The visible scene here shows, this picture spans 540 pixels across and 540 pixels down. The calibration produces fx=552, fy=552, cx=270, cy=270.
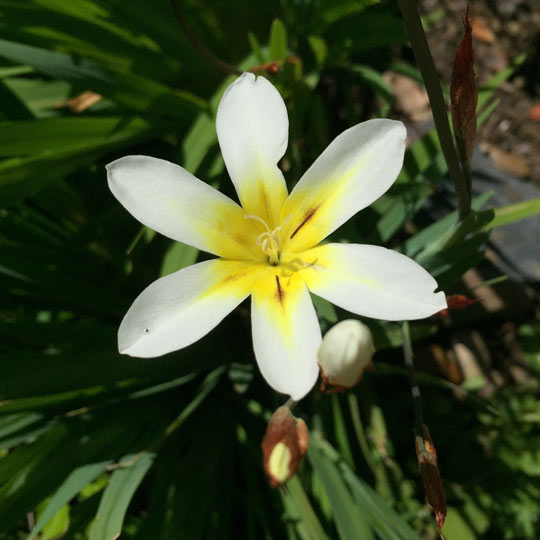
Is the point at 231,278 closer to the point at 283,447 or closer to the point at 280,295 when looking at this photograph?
the point at 280,295

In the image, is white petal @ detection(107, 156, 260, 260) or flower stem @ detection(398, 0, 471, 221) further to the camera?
white petal @ detection(107, 156, 260, 260)

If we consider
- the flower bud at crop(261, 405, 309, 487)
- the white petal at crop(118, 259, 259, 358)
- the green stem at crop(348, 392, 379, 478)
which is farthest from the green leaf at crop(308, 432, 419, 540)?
the white petal at crop(118, 259, 259, 358)

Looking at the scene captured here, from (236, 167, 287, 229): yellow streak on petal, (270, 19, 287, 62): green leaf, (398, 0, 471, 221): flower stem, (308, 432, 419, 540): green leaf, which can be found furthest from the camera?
(270, 19, 287, 62): green leaf

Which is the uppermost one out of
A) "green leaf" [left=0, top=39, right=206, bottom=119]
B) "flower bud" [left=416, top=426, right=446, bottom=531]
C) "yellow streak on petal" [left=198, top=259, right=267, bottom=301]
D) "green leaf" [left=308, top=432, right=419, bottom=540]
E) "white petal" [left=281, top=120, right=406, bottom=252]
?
"green leaf" [left=0, top=39, right=206, bottom=119]

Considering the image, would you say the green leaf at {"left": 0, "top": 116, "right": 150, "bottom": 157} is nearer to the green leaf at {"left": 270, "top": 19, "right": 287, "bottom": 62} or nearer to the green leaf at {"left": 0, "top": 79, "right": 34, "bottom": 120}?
the green leaf at {"left": 0, "top": 79, "right": 34, "bottom": 120}

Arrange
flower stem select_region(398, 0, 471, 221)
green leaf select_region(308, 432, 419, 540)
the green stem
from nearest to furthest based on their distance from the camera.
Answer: flower stem select_region(398, 0, 471, 221)
green leaf select_region(308, 432, 419, 540)
the green stem

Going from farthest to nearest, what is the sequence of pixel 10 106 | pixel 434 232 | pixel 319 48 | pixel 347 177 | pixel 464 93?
pixel 319 48
pixel 10 106
pixel 434 232
pixel 347 177
pixel 464 93

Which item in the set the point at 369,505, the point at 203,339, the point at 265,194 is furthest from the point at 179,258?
the point at 369,505

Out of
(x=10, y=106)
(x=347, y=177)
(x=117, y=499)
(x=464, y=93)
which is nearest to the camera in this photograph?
(x=464, y=93)
